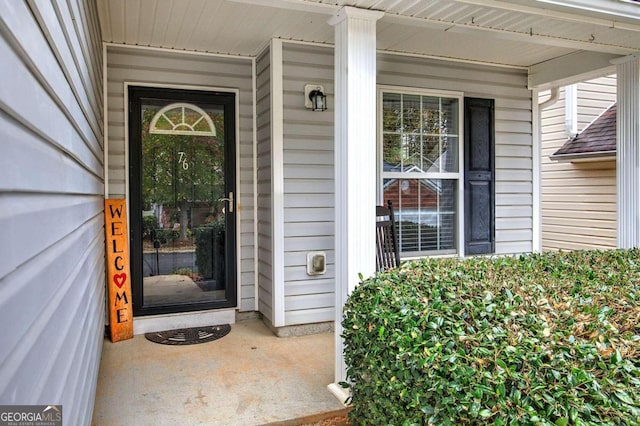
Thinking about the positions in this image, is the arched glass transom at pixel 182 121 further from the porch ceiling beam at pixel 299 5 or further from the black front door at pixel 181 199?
the porch ceiling beam at pixel 299 5

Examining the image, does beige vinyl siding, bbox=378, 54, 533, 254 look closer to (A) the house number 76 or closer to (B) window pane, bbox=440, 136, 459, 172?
(B) window pane, bbox=440, 136, 459, 172

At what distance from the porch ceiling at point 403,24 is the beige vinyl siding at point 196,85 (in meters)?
0.13

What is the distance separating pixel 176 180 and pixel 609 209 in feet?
20.2

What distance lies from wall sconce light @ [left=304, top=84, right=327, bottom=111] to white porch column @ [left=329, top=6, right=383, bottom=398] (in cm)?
129

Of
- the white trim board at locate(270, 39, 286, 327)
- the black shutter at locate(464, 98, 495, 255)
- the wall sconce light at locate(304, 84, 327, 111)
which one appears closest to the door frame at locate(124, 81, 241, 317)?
the white trim board at locate(270, 39, 286, 327)

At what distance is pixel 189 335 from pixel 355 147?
2.40 meters

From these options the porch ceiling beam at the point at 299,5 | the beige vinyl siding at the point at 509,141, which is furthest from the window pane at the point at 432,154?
the porch ceiling beam at the point at 299,5

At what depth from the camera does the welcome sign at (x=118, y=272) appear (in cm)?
405

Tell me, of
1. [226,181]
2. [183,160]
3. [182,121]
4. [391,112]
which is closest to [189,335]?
[226,181]

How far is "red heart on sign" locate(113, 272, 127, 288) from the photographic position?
4070mm

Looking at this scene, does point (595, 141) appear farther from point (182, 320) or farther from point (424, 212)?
point (182, 320)

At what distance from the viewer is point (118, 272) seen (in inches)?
161

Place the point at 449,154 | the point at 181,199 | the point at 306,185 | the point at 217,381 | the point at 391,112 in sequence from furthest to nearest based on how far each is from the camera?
1. the point at 449,154
2. the point at 391,112
3. the point at 181,199
4. the point at 306,185
5. the point at 217,381

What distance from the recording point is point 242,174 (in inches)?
181
